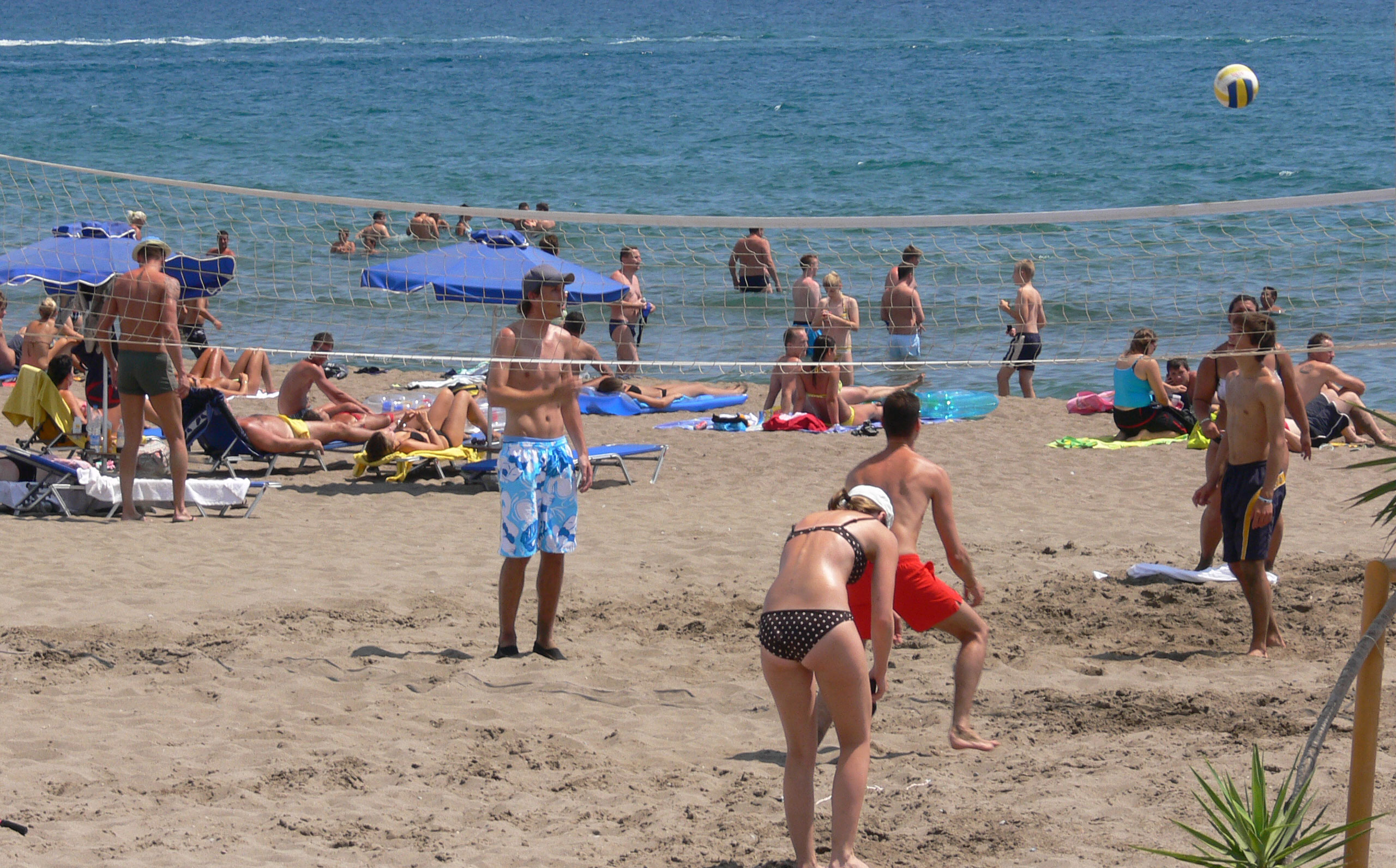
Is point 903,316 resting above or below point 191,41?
below

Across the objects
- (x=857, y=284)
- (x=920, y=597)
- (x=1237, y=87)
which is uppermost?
(x=1237, y=87)

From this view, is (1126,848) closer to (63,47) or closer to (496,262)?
(496,262)

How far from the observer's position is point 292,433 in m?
10.2

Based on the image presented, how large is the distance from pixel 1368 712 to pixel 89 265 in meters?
10.2

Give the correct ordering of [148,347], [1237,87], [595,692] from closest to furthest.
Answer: [595,692] → [148,347] → [1237,87]

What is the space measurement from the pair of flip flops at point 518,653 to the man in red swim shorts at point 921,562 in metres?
1.79

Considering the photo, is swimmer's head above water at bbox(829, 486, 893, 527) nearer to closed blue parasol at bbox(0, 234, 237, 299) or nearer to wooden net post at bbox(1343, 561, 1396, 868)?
wooden net post at bbox(1343, 561, 1396, 868)

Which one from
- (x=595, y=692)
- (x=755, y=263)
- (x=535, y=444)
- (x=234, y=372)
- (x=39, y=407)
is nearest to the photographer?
(x=595, y=692)

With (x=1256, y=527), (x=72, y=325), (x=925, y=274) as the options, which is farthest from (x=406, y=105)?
(x=1256, y=527)

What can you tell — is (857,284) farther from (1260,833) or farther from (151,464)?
(1260,833)

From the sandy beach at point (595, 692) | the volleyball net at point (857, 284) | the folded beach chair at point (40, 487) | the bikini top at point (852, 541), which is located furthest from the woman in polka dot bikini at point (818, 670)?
the volleyball net at point (857, 284)

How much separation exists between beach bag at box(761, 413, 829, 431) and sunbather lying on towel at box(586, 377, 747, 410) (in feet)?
5.21

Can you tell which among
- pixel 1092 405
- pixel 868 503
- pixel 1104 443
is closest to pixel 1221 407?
pixel 1104 443

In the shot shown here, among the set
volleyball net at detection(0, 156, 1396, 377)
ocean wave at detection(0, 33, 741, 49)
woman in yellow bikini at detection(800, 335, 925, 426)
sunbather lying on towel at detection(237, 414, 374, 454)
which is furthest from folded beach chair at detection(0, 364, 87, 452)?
ocean wave at detection(0, 33, 741, 49)
